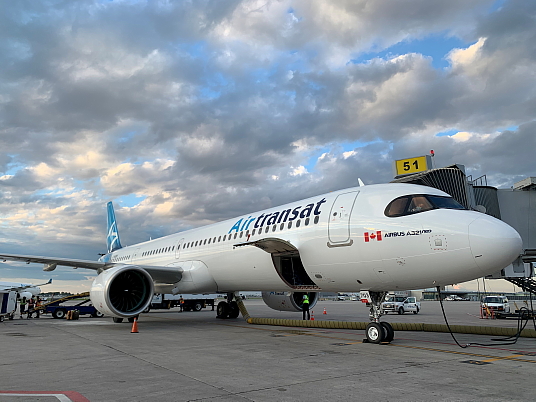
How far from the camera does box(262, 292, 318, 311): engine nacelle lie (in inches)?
646

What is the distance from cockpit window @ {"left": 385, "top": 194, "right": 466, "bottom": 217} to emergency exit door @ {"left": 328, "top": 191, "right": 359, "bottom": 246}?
104 cm

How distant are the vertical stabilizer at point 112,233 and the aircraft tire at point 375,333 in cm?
2488

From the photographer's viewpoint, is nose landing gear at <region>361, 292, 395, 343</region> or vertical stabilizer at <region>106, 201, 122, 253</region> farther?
vertical stabilizer at <region>106, 201, 122, 253</region>

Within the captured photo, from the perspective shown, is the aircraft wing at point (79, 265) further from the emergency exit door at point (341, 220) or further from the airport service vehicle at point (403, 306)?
the airport service vehicle at point (403, 306)

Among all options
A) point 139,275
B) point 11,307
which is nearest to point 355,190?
point 139,275

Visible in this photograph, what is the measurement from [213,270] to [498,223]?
10011 millimetres

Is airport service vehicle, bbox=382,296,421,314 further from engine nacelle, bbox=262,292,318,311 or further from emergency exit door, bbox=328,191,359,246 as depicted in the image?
emergency exit door, bbox=328,191,359,246

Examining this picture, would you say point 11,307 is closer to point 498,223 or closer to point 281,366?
point 281,366

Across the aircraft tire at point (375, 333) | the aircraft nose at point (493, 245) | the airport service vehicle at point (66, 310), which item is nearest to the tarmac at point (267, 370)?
the aircraft tire at point (375, 333)

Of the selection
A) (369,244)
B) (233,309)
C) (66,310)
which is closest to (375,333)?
(369,244)

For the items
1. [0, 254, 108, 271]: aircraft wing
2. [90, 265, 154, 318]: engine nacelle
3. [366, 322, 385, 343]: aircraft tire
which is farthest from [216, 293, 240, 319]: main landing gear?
[366, 322, 385, 343]: aircraft tire

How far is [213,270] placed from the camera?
15375mm

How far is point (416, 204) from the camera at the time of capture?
30.3ft

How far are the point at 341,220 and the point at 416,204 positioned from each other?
72.7 inches
